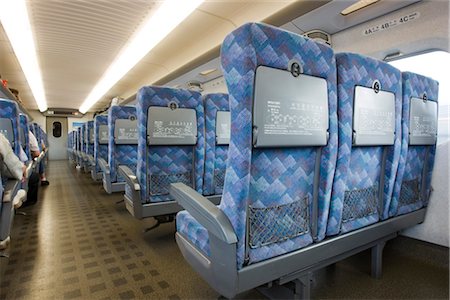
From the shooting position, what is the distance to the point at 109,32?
4520 millimetres

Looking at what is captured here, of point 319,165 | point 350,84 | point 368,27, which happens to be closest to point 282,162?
point 319,165

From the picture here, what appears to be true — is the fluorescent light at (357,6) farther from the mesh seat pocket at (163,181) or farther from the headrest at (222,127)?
the mesh seat pocket at (163,181)

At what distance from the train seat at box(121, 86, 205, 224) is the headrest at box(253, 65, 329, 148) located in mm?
1401

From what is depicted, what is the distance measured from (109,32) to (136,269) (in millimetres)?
4002

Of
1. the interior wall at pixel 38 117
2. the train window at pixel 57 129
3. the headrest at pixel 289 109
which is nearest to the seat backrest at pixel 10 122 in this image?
the headrest at pixel 289 109

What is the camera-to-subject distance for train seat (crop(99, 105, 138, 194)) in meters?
3.73

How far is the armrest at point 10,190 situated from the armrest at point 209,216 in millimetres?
1417

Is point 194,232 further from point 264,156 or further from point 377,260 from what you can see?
point 377,260

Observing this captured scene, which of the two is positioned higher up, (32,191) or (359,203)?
(359,203)

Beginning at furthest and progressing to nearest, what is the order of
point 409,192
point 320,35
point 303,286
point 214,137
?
point 320,35
point 214,137
point 409,192
point 303,286

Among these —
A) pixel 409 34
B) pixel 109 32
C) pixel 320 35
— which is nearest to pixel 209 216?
pixel 409 34

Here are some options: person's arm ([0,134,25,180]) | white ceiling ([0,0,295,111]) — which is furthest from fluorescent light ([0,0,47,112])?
person's arm ([0,134,25,180])

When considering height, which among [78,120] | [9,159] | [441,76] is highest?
[78,120]

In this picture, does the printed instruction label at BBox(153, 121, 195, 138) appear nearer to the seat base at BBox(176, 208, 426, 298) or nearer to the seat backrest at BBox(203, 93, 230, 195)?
the seat backrest at BBox(203, 93, 230, 195)
